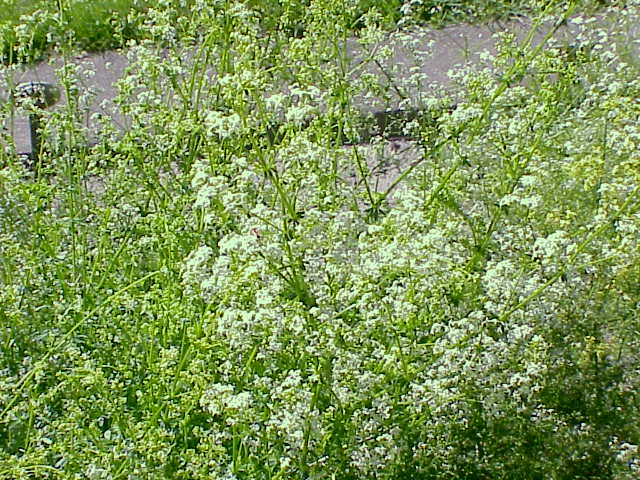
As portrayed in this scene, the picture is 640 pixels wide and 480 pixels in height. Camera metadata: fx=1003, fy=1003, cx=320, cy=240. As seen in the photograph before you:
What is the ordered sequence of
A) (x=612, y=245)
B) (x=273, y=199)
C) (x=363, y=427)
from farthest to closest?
1. (x=273, y=199)
2. (x=612, y=245)
3. (x=363, y=427)

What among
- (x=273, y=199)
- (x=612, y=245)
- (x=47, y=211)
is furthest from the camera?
(x=47, y=211)

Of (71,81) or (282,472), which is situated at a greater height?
(71,81)

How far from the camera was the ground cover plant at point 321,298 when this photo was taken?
79.0 inches

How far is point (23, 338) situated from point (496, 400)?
47.3 inches

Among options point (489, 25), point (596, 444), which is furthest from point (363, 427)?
point (489, 25)

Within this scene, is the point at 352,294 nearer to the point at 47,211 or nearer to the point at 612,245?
the point at 612,245

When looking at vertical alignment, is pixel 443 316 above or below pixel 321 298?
below

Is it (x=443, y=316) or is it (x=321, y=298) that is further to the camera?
(x=443, y=316)

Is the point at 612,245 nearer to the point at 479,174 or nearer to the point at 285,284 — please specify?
the point at 479,174

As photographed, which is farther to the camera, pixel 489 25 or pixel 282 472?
pixel 489 25

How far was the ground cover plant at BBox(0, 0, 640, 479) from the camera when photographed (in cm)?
201

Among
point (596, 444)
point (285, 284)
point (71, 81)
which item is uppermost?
point (71, 81)

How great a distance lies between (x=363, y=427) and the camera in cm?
206

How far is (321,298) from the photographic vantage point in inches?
77.9
